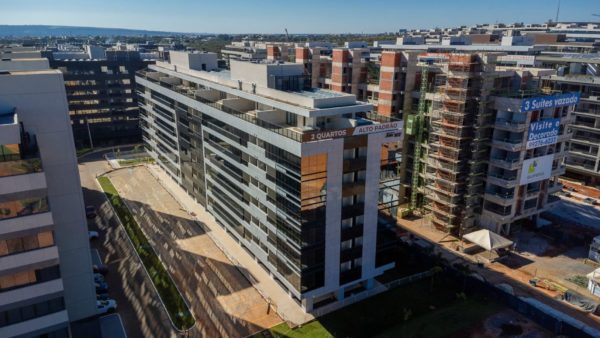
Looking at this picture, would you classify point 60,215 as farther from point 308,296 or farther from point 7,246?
point 308,296

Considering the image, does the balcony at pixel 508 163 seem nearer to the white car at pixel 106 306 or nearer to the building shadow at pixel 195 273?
the building shadow at pixel 195 273

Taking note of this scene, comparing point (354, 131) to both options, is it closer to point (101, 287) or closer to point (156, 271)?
point (156, 271)

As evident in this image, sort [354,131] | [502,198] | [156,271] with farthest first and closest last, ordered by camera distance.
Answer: [502,198]
[156,271]
[354,131]

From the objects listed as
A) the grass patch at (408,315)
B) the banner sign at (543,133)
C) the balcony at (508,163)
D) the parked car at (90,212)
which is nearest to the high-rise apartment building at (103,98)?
the parked car at (90,212)

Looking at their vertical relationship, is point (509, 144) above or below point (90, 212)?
above

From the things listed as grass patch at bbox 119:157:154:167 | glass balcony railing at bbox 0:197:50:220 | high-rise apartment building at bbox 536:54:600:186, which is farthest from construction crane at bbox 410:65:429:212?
grass patch at bbox 119:157:154:167

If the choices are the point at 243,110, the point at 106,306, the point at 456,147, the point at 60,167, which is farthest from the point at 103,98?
the point at 456,147
